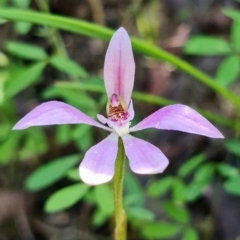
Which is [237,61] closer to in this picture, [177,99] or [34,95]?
[177,99]

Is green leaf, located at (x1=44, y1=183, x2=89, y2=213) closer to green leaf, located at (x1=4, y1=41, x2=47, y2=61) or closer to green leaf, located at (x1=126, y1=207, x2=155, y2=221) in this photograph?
green leaf, located at (x1=126, y1=207, x2=155, y2=221)

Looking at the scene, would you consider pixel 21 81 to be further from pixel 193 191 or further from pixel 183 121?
pixel 183 121

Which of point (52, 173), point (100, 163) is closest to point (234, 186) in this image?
point (52, 173)

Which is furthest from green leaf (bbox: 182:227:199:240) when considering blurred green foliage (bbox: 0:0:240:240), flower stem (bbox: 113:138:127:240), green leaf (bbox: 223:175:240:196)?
flower stem (bbox: 113:138:127:240)

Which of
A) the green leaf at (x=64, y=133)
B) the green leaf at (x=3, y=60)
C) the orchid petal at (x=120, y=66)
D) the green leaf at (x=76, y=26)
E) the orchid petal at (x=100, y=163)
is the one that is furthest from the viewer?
the green leaf at (x=3, y=60)

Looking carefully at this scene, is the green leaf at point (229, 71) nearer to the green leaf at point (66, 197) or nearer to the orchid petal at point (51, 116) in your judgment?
the green leaf at point (66, 197)

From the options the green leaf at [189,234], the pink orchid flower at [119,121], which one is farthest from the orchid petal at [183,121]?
the green leaf at [189,234]

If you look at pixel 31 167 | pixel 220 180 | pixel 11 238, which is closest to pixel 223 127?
pixel 220 180
